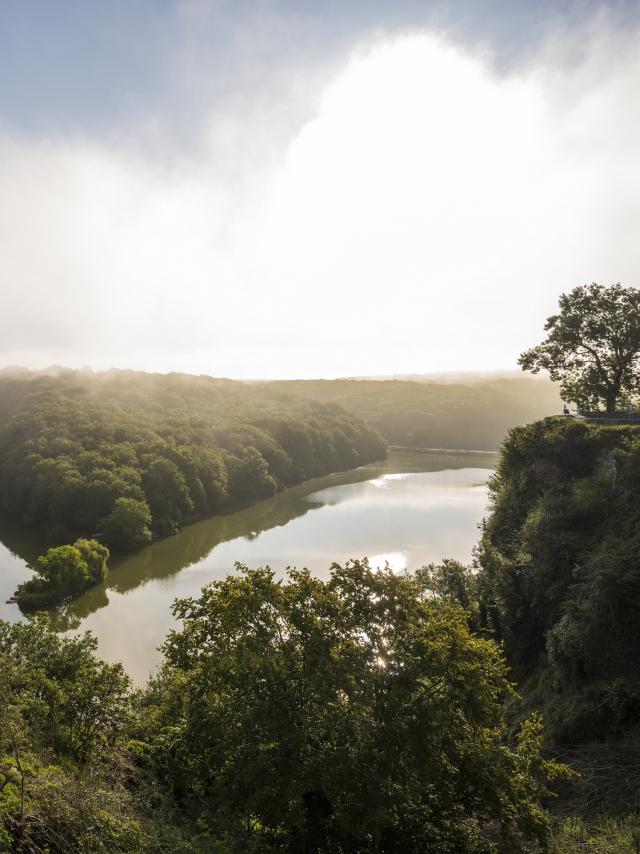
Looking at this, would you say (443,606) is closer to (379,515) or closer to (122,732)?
(122,732)

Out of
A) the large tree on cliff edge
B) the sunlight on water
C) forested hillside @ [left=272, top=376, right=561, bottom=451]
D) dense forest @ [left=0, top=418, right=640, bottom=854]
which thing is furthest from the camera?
forested hillside @ [left=272, top=376, right=561, bottom=451]

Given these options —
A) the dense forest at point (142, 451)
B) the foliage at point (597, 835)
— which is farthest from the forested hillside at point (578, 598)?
the dense forest at point (142, 451)

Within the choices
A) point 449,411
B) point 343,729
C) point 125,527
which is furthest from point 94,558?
point 449,411

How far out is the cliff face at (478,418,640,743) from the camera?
15.9 m

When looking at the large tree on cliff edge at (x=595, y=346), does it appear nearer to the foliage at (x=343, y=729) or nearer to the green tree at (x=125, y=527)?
the foliage at (x=343, y=729)

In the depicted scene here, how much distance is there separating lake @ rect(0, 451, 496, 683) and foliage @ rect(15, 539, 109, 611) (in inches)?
34.5

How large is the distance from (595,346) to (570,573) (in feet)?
48.8

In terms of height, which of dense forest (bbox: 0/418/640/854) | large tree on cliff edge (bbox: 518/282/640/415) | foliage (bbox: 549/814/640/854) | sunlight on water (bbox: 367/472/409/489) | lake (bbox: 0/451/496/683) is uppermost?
large tree on cliff edge (bbox: 518/282/640/415)

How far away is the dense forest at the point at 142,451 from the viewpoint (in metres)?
47.5

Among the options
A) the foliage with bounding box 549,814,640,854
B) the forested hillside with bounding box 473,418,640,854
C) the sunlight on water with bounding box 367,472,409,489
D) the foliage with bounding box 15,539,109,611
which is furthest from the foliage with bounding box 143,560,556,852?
the sunlight on water with bounding box 367,472,409,489

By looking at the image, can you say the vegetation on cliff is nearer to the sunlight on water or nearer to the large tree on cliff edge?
the large tree on cliff edge

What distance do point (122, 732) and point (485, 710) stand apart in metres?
8.76

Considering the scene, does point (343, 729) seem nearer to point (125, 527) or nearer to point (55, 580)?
point (55, 580)

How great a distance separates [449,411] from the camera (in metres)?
141
